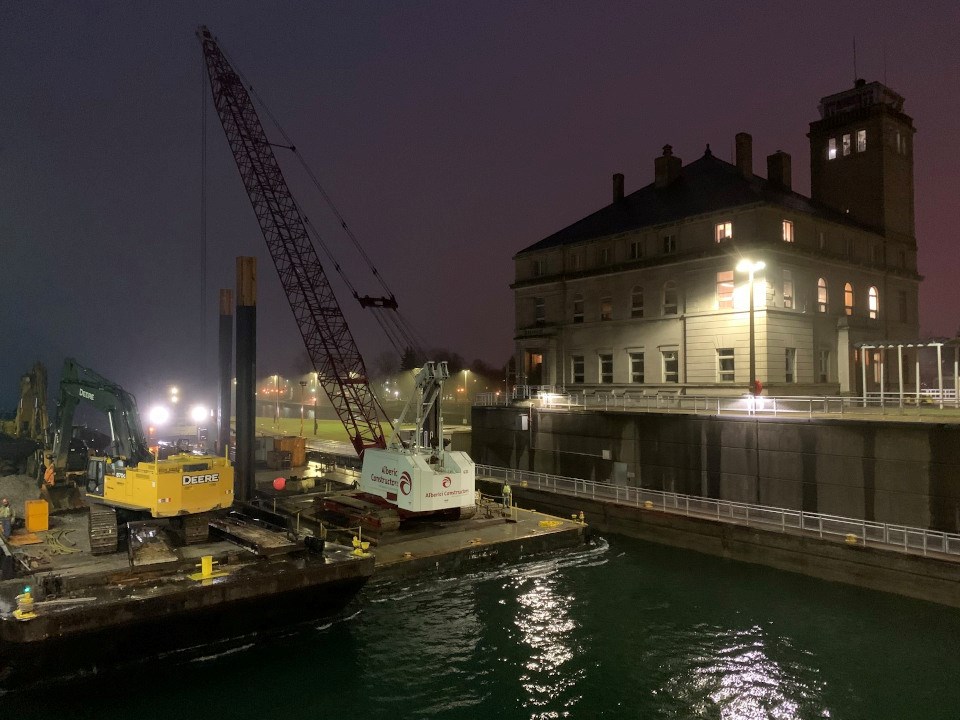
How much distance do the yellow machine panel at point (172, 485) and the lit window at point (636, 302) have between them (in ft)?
96.1

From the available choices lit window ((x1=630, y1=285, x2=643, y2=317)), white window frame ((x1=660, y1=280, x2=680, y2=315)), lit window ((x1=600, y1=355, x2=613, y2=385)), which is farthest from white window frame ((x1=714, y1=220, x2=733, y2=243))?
lit window ((x1=600, y1=355, x2=613, y2=385))

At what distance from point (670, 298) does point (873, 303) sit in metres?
15.5

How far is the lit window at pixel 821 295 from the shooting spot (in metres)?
39.7

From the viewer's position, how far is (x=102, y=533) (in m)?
18.2

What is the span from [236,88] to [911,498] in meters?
47.4

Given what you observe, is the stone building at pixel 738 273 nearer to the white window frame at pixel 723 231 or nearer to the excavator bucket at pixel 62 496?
the white window frame at pixel 723 231

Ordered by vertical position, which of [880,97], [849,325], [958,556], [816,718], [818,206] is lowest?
[816,718]

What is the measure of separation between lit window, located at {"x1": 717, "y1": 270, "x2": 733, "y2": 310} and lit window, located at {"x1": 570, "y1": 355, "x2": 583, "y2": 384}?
11.2 m

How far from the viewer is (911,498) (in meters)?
23.0

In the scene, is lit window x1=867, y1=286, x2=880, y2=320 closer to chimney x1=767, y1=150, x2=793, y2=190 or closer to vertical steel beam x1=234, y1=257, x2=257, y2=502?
chimney x1=767, y1=150, x2=793, y2=190

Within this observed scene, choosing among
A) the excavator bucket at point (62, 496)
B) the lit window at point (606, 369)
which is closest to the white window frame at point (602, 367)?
the lit window at point (606, 369)

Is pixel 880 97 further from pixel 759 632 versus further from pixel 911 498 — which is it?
pixel 759 632

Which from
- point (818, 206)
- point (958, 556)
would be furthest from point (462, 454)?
point (818, 206)

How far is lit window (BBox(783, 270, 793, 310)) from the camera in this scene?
123 feet
